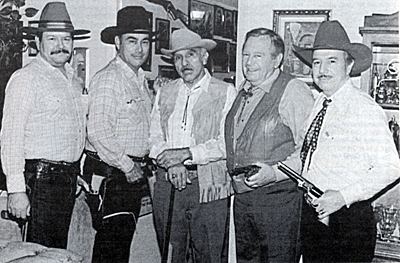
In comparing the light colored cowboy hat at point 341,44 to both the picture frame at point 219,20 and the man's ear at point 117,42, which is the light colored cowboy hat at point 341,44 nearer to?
the man's ear at point 117,42

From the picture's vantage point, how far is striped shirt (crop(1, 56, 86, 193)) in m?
2.38

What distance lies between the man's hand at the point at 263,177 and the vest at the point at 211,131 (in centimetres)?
24

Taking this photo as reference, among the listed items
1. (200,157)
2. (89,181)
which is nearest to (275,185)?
(200,157)

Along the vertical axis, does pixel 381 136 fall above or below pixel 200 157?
above

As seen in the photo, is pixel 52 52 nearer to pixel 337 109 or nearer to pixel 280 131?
pixel 280 131

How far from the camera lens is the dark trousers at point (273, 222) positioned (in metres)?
2.39

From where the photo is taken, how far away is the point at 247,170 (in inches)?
94.1

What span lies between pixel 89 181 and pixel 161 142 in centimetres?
40

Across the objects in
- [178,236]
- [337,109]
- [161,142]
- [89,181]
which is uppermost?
[337,109]

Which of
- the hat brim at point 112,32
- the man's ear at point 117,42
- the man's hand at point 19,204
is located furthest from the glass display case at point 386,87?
the man's hand at point 19,204

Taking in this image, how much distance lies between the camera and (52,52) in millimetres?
→ 2531

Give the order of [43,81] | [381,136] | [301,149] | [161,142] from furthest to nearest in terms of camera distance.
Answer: [161,142] → [43,81] → [301,149] → [381,136]

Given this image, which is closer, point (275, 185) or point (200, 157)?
point (275, 185)

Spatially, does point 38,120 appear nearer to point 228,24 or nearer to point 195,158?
point 195,158
